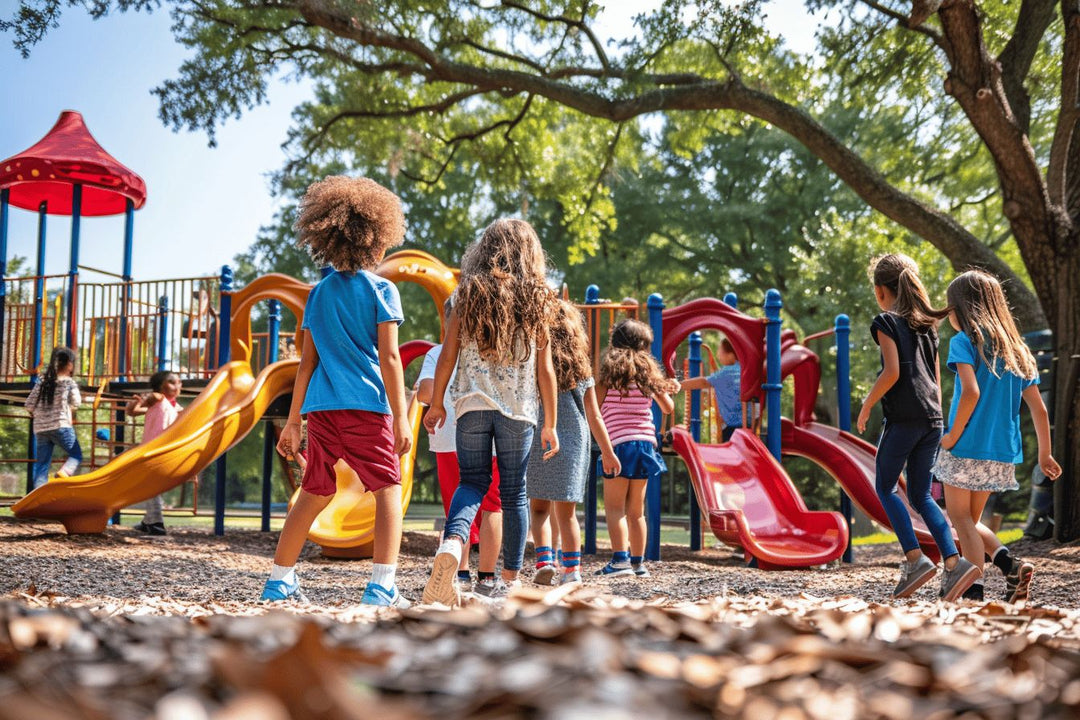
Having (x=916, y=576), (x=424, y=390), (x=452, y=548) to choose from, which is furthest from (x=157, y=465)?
(x=916, y=576)

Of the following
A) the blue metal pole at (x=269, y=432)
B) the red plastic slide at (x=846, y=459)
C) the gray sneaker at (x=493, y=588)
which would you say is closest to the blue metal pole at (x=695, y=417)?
the red plastic slide at (x=846, y=459)

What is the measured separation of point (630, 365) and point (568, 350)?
5.16 ft

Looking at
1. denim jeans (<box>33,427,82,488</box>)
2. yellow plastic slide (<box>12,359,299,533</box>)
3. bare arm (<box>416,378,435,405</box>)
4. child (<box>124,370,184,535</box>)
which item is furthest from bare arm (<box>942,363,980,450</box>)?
denim jeans (<box>33,427,82,488</box>)

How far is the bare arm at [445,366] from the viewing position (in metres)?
3.94

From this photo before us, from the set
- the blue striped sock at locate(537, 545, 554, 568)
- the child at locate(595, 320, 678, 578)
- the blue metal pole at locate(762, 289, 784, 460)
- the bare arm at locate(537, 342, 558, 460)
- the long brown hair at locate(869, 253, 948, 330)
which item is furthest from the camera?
the blue metal pole at locate(762, 289, 784, 460)

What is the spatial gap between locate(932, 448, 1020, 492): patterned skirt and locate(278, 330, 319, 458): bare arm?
307 centimetres

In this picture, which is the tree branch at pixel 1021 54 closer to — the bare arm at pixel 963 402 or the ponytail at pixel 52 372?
the bare arm at pixel 963 402

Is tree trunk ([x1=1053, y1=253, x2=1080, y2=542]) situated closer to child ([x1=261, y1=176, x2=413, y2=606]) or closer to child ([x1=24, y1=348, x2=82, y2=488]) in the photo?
child ([x1=261, y1=176, x2=413, y2=606])

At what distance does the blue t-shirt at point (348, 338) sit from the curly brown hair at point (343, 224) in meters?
0.09

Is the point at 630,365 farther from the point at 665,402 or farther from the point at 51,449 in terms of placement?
the point at 51,449

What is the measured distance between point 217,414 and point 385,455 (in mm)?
5079

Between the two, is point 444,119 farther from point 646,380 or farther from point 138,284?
point 646,380

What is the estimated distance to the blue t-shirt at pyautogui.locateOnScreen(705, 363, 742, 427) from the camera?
997 cm

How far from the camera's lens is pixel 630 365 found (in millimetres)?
6586
